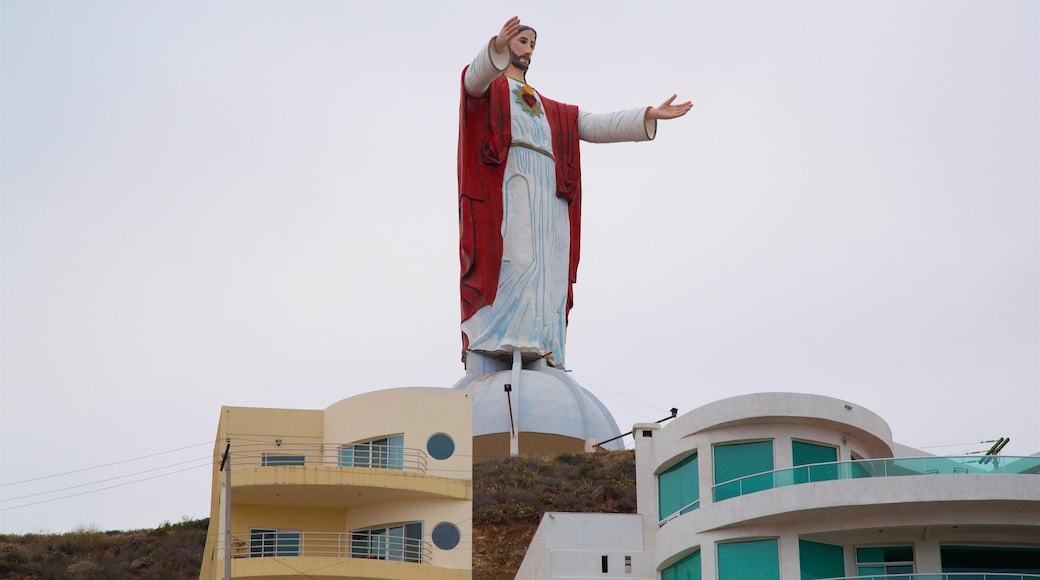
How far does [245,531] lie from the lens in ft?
108

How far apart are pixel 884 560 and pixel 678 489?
3.90 meters

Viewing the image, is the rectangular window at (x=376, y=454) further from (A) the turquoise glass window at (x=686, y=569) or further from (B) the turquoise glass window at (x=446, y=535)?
(A) the turquoise glass window at (x=686, y=569)

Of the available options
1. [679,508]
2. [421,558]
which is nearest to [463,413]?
[421,558]

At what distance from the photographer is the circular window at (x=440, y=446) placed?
3347 cm

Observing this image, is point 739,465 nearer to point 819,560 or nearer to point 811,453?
point 811,453

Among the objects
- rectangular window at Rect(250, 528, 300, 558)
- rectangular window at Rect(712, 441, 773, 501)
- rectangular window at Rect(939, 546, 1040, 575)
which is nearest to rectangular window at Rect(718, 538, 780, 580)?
rectangular window at Rect(712, 441, 773, 501)

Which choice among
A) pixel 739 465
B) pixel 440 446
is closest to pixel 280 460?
pixel 440 446

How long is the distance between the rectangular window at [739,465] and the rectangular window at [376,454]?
7341 millimetres

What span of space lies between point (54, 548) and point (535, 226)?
55.5 ft

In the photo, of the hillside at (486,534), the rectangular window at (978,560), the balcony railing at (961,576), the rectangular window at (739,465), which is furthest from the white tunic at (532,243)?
the balcony railing at (961,576)

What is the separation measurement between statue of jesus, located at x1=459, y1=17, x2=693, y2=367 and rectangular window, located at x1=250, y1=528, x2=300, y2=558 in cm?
1828

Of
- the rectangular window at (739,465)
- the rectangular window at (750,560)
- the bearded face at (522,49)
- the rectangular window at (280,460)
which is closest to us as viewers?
the rectangular window at (750,560)

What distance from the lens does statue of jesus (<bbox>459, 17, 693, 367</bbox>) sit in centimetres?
5103

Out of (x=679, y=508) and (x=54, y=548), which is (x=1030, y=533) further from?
(x=54, y=548)
